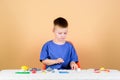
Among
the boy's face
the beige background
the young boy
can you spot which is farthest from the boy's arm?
the beige background

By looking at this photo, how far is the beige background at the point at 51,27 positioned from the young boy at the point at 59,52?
45 cm

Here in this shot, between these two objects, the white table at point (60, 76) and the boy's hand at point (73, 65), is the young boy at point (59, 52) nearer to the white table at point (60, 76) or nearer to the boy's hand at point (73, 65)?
the boy's hand at point (73, 65)

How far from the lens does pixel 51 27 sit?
232cm

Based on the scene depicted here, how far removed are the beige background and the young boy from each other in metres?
0.45

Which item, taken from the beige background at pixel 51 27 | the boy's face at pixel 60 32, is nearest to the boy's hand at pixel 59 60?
the boy's face at pixel 60 32

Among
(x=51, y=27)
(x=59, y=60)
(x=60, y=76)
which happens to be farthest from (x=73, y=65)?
(x=51, y=27)

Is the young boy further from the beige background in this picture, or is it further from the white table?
the beige background

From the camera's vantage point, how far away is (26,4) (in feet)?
7.55

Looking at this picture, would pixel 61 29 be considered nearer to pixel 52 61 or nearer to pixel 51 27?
pixel 52 61

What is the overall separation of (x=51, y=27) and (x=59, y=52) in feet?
1.67

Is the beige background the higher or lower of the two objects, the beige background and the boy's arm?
the higher

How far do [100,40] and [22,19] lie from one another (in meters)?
0.67

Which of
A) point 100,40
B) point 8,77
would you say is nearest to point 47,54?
point 8,77

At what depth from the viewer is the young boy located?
181 centimetres
